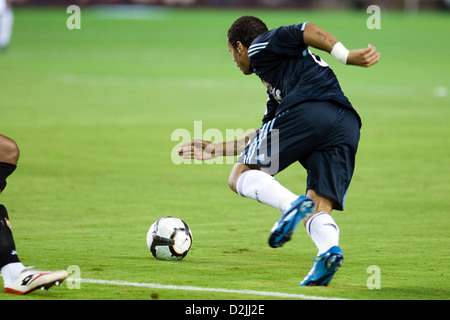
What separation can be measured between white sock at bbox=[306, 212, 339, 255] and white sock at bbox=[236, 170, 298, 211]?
0.33 metres

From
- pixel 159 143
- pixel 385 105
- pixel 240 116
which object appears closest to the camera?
pixel 159 143

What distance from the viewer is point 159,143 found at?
1460cm

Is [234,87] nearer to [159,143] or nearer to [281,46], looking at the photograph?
[159,143]

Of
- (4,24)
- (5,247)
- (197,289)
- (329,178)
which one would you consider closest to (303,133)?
(329,178)

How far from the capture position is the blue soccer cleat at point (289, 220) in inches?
232

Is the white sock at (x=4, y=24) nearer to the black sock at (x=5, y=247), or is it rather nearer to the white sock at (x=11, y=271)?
the black sock at (x=5, y=247)

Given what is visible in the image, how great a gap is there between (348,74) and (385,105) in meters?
6.98

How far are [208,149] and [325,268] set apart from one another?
1.44 meters

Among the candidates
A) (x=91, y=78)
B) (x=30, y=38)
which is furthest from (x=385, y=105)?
(x=30, y=38)

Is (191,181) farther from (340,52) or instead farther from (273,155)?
(340,52)

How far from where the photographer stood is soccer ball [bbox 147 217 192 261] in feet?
23.9

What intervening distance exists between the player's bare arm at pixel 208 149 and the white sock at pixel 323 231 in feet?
3.36

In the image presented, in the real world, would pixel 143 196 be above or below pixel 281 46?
below

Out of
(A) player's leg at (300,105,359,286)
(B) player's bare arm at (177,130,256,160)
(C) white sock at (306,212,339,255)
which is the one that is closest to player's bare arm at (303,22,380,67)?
(A) player's leg at (300,105,359,286)
